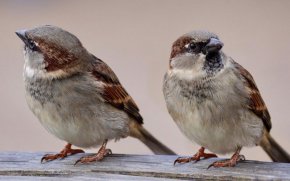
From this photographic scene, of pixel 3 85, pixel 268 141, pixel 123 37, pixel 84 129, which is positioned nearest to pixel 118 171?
pixel 84 129

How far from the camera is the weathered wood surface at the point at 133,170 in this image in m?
4.25

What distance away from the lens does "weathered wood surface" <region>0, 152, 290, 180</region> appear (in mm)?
4246

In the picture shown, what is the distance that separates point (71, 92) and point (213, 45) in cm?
80

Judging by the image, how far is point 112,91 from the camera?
5.01 meters

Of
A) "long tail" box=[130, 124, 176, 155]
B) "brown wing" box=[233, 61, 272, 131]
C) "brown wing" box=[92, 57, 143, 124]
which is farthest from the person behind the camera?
"long tail" box=[130, 124, 176, 155]

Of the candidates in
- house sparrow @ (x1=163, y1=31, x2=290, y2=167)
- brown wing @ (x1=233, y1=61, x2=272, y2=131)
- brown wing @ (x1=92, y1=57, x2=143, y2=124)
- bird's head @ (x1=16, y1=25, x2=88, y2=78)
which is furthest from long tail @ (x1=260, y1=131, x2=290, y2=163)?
bird's head @ (x1=16, y1=25, x2=88, y2=78)

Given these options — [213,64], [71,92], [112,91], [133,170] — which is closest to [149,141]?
[112,91]

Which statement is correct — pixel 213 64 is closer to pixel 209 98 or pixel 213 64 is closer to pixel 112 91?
pixel 209 98

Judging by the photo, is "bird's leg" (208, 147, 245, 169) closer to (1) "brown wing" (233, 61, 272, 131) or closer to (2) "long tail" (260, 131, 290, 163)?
(1) "brown wing" (233, 61, 272, 131)

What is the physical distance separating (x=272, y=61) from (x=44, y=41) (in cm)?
533

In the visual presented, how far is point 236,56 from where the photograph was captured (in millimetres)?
9914

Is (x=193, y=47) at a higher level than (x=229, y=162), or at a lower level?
higher

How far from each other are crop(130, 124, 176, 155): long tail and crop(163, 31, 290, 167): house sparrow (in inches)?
18.7

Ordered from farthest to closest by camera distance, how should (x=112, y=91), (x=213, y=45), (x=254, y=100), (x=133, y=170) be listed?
1. (x=112, y=91)
2. (x=254, y=100)
3. (x=213, y=45)
4. (x=133, y=170)
